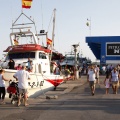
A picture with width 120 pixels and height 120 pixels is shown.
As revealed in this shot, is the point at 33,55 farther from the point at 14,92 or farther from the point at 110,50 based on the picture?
the point at 110,50

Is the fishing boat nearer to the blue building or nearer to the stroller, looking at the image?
the stroller

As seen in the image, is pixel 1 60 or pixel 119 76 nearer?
pixel 119 76

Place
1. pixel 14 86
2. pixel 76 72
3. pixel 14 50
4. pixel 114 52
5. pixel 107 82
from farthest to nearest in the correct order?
pixel 114 52 < pixel 76 72 < pixel 14 50 < pixel 107 82 < pixel 14 86

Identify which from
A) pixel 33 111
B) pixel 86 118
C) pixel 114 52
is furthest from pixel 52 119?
pixel 114 52

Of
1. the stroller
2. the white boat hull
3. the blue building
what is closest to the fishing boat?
the white boat hull

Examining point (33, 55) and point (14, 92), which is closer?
point (14, 92)

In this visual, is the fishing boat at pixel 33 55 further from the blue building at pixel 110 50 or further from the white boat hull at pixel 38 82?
the blue building at pixel 110 50

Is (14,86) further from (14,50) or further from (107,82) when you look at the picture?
(14,50)

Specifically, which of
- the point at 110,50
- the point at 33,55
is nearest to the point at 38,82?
the point at 33,55

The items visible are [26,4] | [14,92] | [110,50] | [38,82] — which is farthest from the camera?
[110,50]

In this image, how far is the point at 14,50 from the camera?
72.3 feet

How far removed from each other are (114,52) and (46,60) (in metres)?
23.9

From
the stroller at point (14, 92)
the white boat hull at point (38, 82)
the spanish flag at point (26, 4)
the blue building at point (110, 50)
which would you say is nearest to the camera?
the stroller at point (14, 92)

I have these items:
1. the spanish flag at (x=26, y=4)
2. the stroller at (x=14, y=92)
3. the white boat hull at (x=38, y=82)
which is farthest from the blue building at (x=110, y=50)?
the stroller at (x=14, y=92)
